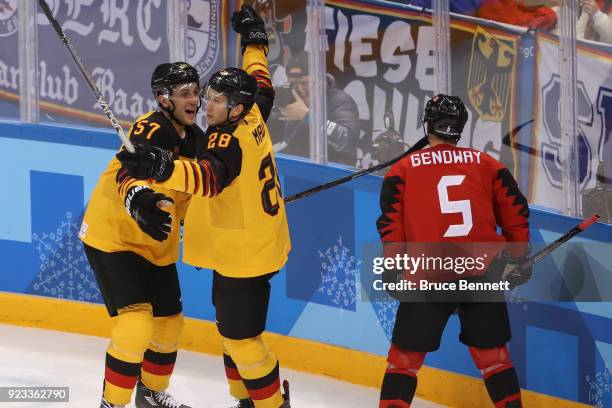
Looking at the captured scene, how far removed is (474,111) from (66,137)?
219 centimetres

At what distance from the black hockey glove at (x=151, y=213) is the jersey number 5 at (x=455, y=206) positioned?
0.91 m

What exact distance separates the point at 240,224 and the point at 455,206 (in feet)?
2.37

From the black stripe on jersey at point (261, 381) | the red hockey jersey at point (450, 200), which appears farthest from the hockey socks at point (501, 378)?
the black stripe on jersey at point (261, 381)

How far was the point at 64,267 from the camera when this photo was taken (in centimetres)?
557

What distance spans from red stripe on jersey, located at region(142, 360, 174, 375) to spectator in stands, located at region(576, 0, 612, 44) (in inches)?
77.6

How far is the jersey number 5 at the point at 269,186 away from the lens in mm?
3717


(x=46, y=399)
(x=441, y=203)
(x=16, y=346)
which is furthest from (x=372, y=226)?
(x=16, y=346)

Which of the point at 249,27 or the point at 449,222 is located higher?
the point at 249,27

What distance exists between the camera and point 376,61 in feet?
15.1

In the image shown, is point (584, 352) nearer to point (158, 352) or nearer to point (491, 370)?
point (491, 370)

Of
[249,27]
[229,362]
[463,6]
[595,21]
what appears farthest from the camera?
[463,6]

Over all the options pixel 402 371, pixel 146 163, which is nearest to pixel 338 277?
pixel 402 371

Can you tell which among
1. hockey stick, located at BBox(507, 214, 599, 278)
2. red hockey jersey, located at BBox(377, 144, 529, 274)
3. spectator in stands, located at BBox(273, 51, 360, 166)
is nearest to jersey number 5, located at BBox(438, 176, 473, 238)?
red hockey jersey, located at BBox(377, 144, 529, 274)

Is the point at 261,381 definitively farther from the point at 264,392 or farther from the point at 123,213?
the point at 123,213
